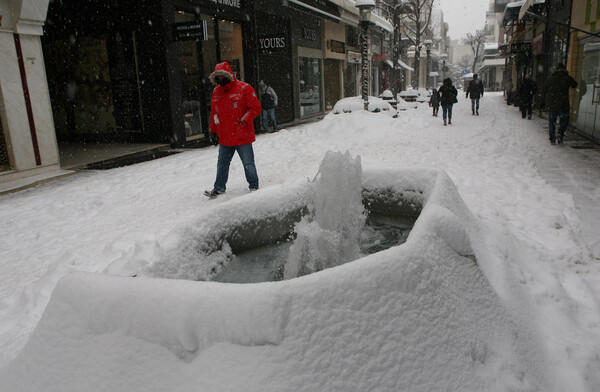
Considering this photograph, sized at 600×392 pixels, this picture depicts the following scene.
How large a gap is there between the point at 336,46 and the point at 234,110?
19.9 meters

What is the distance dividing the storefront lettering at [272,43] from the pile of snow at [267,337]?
1439cm

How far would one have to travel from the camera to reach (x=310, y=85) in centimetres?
2198


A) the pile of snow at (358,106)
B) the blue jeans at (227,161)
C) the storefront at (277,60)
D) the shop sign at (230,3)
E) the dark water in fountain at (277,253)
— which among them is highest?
the shop sign at (230,3)

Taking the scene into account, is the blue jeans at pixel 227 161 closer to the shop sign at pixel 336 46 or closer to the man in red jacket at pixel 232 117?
the man in red jacket at pixel 232 117

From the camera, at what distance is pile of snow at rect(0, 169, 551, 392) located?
63.1 inches

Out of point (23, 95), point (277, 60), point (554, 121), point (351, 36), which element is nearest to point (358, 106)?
point (277, 60)

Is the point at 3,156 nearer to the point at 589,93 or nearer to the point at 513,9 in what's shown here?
the point at 589,93

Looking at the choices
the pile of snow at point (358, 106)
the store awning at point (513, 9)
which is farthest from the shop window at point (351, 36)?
the pile of snow at point (358, 106)

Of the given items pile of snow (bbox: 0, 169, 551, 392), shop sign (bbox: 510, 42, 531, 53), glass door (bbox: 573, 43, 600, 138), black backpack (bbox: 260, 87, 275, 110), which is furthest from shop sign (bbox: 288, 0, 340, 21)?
pile of snow (bbox: 0, 169, 551, 392)

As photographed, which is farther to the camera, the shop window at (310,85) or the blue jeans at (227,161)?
the shop window at (310,85)

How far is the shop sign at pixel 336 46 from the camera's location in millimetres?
24078

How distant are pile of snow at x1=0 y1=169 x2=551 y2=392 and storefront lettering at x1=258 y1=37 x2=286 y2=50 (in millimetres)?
14390

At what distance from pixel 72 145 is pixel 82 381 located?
13602 mm

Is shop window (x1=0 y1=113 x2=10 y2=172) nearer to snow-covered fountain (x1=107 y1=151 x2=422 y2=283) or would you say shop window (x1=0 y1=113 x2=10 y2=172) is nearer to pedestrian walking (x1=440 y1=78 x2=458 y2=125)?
snow-covered fountain (x1=107 y1=151 x2=422 y2=283)
